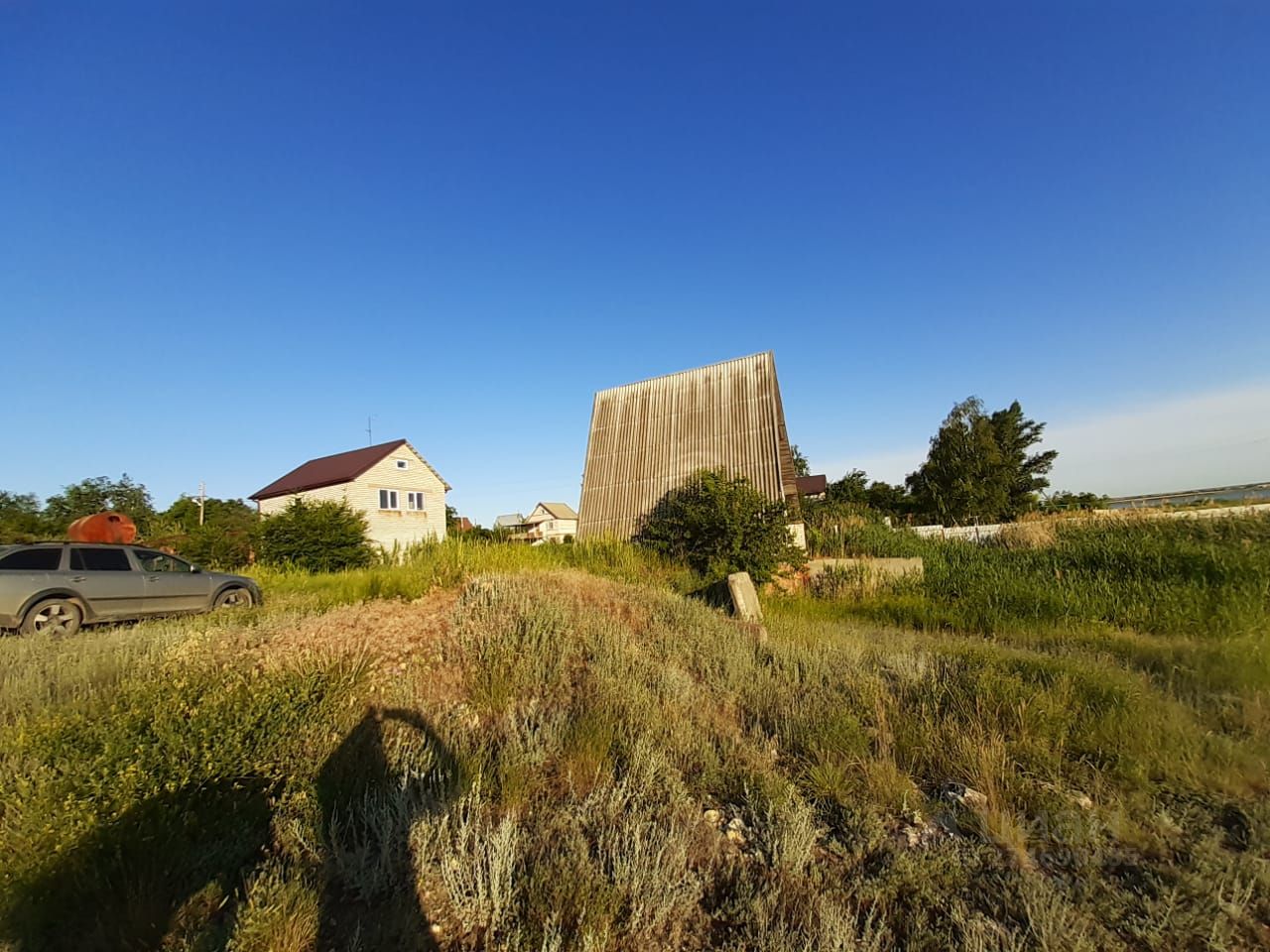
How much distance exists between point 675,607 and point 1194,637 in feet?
24.4

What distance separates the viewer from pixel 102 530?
16.2 meters

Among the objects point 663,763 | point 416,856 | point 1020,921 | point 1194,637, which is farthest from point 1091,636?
point 416,856

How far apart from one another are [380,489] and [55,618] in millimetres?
22124

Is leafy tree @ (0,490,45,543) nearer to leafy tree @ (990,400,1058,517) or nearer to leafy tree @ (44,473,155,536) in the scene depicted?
leafy tree @ (44,473,155,536)

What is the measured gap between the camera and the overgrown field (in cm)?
236

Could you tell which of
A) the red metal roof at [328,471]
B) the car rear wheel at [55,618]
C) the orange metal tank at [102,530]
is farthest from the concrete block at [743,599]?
the red metal roof at [328,471]

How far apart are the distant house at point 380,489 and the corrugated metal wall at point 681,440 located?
14.2 metres

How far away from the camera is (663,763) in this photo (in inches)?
142

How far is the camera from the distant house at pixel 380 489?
27.9m

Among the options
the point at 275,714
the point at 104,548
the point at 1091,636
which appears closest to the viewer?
Result: the point at 275,714

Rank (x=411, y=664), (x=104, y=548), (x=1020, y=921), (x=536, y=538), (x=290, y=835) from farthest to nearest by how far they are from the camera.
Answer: (x=536, y=538) < (x=104, y=548) < (x=411, y=664) < (x=290, y=835) < (x=1020, y=921)

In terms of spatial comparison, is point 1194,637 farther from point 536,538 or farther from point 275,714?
point 536,538

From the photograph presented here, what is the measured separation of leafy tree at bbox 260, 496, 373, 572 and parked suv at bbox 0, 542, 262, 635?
814 centimetres

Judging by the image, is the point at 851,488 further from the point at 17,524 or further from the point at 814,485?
the point at 17,524
